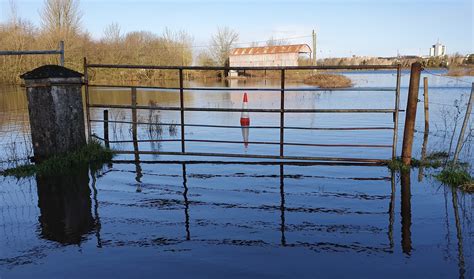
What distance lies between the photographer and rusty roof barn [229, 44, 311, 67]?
6050cm

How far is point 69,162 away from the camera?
24.7 feet

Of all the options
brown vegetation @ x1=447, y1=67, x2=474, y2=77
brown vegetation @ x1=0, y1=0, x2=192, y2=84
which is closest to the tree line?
brown vegetation @ x1=0, y1=0, x2=192, y2=84

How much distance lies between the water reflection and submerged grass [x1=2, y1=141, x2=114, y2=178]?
0.33m

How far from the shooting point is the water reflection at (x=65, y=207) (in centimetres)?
450

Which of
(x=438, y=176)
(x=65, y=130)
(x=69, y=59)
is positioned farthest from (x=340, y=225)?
(x=69, y=59)

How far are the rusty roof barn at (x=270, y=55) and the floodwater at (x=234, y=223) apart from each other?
5385cm

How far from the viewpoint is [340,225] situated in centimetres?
470

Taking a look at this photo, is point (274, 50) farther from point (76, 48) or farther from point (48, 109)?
point (48, 109)

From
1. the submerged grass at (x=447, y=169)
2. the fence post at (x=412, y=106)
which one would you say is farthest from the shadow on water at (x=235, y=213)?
the fence post at (x=412, y=106)

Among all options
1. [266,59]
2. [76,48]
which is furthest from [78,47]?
[266,59]

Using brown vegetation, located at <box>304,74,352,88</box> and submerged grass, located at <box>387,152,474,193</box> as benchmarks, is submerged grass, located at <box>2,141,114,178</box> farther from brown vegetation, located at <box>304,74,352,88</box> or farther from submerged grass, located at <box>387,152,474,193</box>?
brown vegetation, located at <box>304,74,352,88</box>

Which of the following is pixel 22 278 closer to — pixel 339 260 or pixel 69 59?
pixel 339 260

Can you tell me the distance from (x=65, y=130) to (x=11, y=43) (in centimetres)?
4149

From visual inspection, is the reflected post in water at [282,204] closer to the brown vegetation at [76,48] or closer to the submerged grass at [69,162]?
the submerged grass at [69,162]
